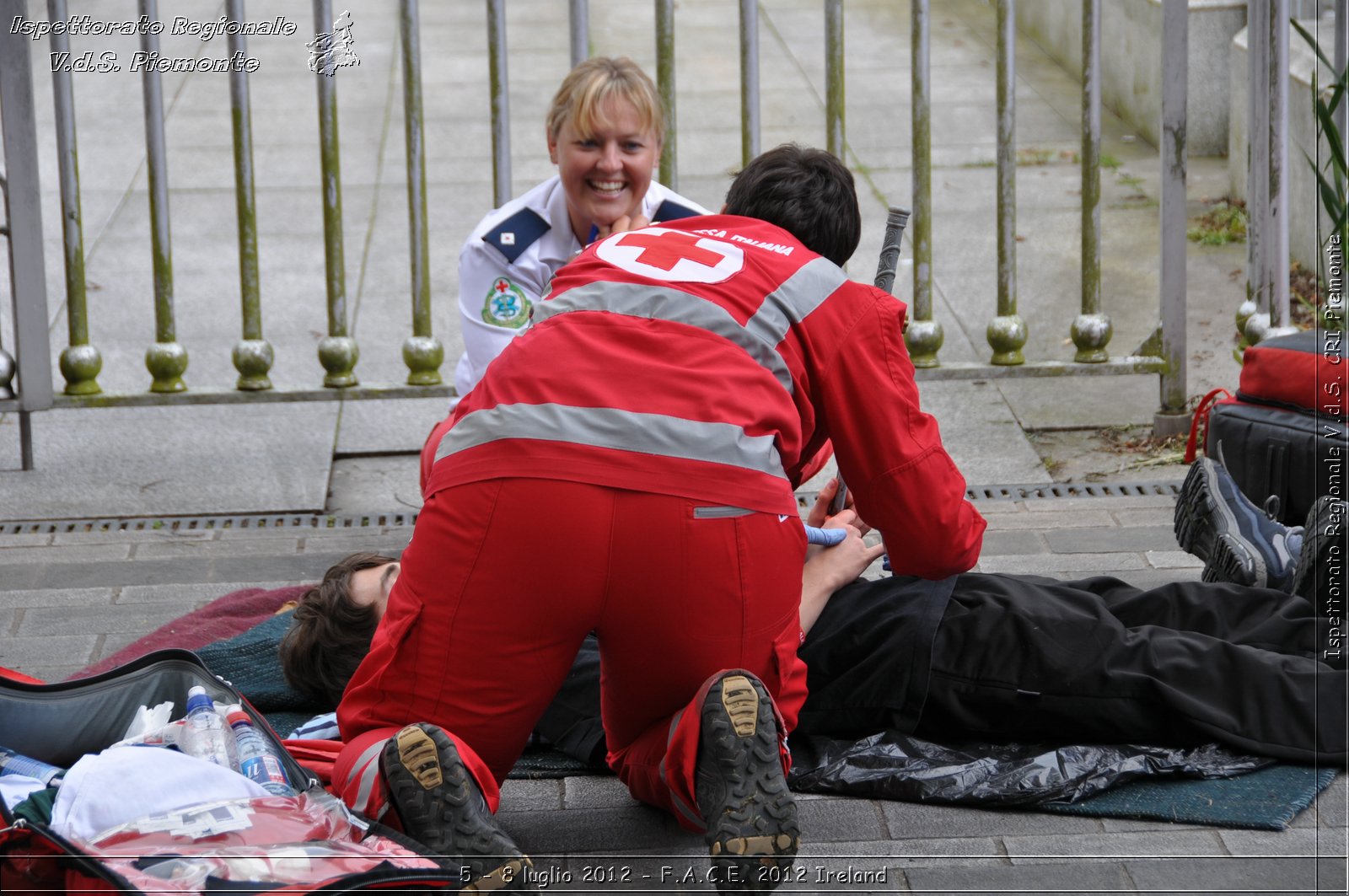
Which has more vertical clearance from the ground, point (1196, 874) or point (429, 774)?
point (429, 774)

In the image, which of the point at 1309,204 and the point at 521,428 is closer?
the point at 521,428

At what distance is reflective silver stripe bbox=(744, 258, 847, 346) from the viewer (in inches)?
100

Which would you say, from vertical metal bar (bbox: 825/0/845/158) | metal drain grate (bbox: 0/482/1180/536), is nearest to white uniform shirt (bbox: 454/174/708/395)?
metal drain grate (bbox: 0/482/1180/536)

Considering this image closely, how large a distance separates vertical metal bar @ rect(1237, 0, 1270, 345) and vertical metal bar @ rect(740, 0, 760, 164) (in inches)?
60.8

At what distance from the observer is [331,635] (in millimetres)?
3146

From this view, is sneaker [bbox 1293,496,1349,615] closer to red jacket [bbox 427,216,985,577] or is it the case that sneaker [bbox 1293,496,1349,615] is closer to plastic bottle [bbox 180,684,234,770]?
red jacket [bbox 427,216,985,577]

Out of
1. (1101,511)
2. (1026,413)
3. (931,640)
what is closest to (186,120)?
(1026,413)

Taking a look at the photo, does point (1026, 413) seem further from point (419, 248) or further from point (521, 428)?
point (521, 428)

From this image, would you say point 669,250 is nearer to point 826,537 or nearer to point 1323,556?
point 826,537

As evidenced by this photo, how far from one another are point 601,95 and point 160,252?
1610 mm

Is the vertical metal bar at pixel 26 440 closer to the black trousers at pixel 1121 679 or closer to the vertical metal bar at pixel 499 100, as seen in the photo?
the vertical metal bar at pixel 499 100

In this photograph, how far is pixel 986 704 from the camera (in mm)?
2982

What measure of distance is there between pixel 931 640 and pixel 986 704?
158mm

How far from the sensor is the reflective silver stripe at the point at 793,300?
8.35 ft
